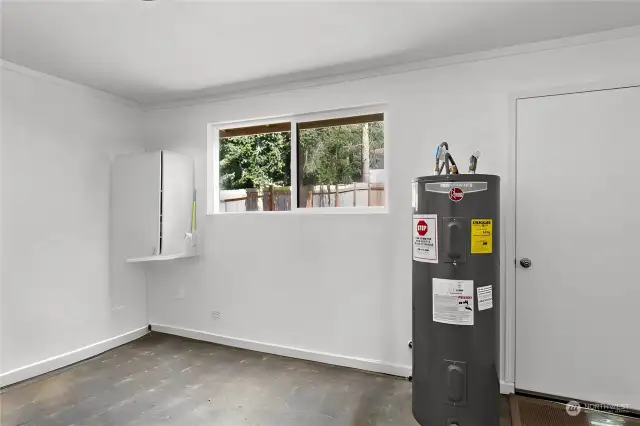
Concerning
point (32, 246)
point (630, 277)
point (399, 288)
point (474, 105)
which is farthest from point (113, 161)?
point (630, 277)

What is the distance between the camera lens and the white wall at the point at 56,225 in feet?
9.55

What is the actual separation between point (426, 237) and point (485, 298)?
0.50 m

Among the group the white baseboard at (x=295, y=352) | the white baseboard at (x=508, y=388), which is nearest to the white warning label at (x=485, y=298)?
the white baseboard at (x=508, y=388)

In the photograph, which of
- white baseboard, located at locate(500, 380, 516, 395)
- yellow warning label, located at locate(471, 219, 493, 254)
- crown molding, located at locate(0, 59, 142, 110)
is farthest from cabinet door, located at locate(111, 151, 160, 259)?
white baseboard, located at locate(500, 380, 516, 395)

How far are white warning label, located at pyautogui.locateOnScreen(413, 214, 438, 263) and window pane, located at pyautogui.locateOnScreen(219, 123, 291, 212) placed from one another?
159 cm

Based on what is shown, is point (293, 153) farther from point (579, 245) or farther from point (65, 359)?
point (65, 359)

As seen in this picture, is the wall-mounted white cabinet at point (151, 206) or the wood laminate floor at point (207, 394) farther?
the wall-mounted white cabinet at point (151, 206)

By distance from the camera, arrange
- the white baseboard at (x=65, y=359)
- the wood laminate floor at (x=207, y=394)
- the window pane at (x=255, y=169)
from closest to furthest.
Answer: the wood laminate floor at (x=207, y=394) < the white baseboard at (x=65, y=359) < the window pane at (x=255, y=169)

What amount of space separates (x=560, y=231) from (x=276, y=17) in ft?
7.95

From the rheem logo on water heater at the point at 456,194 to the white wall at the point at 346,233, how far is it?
0.79m

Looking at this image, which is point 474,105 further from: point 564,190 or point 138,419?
point 138,419

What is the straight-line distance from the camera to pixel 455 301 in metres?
2.16

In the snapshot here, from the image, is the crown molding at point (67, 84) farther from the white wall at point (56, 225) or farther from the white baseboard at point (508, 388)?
the white baseboard at point (508, 388)

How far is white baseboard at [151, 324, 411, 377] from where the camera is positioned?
3.03 metres
